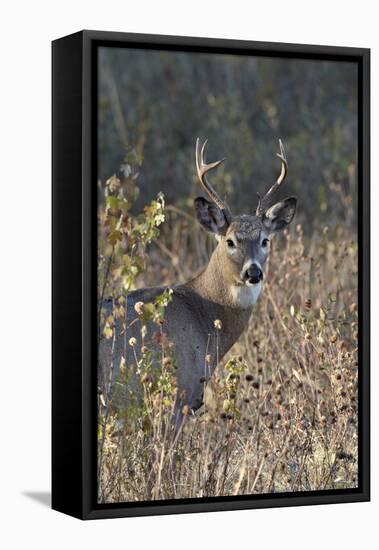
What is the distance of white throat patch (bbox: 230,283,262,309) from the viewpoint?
9.73 metres

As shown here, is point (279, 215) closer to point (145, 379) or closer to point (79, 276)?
point (145, 379)

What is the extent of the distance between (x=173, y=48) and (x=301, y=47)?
888mm

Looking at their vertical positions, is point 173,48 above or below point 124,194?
above

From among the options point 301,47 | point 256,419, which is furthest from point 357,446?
point 301,47

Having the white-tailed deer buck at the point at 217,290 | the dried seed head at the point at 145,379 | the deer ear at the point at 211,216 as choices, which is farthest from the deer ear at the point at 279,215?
the dried seed head at the point at 145,379

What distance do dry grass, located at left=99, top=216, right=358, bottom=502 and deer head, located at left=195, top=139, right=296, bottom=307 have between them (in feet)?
1.21

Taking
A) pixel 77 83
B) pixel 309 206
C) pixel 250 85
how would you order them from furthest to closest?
pixel 250 85, pixel 309 206, pixel 77 83

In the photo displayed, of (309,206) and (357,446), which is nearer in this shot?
(357,446)

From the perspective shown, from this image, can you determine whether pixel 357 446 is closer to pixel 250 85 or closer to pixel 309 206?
pixel 309 206

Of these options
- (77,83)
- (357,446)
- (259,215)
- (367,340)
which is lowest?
(357,446)

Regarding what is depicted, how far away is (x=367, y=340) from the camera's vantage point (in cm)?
936

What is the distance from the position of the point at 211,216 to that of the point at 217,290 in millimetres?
479

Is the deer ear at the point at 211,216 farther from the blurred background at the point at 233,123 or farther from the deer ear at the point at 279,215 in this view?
the blurred background at the point at 233,123

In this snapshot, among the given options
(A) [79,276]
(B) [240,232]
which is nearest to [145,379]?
(A) [79,276]
